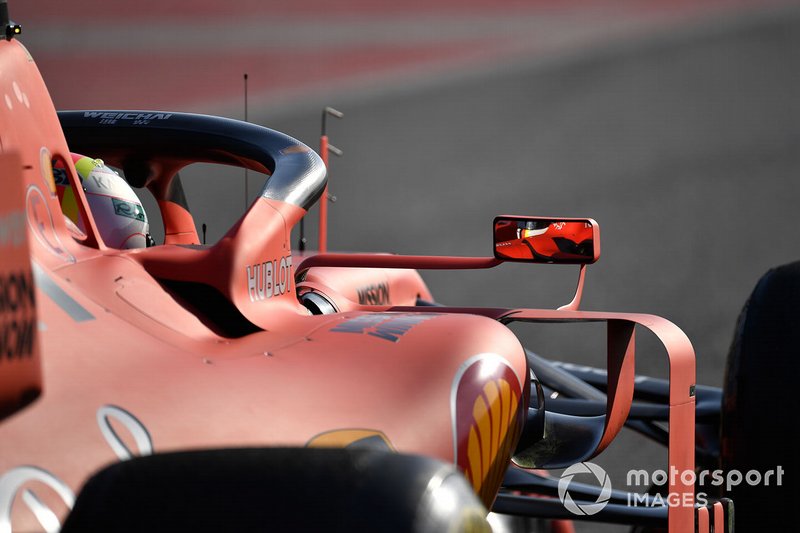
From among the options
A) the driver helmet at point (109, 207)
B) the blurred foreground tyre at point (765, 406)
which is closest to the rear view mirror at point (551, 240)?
the driver helmet at point (109, 207)

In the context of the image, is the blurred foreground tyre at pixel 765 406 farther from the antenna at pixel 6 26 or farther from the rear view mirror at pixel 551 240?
the antenna at pixel 6 26

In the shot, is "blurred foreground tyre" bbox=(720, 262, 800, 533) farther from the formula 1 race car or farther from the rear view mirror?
the rear view mirror

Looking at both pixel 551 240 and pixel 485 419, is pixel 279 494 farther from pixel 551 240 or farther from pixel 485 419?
pixel 551 240

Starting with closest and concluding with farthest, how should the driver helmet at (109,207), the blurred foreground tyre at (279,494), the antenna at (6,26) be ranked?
1. the blurred foreground tyre at (279,494)
2. the antenna at (6,26)
3. the driver helmet at (109,207)

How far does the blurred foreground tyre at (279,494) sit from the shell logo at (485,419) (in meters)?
0.31

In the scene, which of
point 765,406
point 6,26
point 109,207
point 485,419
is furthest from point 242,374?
point 765,406

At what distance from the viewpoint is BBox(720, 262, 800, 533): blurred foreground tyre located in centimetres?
206

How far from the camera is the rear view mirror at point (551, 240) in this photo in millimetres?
1559

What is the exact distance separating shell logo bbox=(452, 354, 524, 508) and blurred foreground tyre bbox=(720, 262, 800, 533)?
1148 mm

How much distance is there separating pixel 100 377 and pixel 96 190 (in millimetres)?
694

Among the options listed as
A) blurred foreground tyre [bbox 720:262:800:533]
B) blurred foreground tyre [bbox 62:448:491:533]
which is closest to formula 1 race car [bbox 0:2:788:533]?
blurred foreground tyre [bbox 62:448:491:533]

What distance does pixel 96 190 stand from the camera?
1.52 m

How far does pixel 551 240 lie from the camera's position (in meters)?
1.57

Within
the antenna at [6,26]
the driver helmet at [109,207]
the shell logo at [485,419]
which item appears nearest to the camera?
the shell logo at [485,419]
